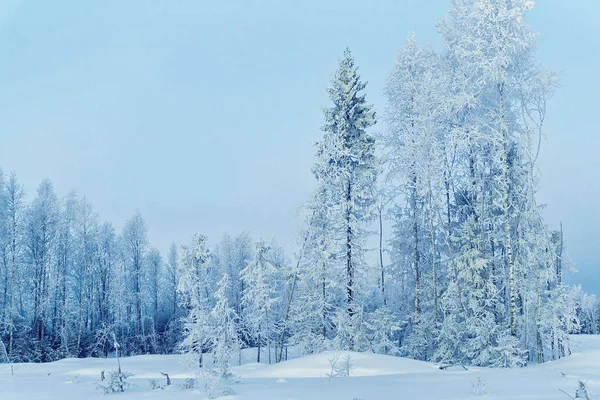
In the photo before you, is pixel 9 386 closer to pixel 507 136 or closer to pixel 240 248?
pixel 507 136

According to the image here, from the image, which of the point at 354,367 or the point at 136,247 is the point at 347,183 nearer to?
the point at 354,367

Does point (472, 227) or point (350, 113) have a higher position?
point (350, 113)

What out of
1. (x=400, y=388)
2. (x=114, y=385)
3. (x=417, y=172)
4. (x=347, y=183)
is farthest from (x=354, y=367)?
(x=347, y=183)

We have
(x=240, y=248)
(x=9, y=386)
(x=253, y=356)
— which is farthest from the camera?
(x=240, y=248)

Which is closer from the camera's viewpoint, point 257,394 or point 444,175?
point 257,394

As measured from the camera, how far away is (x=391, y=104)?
73.2 feet

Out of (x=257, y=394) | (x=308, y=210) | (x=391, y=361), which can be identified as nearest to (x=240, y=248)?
(x=308, y=210)

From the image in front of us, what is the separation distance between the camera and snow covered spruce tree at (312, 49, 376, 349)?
68.5 ft

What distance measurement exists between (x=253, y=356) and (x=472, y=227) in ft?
84.5

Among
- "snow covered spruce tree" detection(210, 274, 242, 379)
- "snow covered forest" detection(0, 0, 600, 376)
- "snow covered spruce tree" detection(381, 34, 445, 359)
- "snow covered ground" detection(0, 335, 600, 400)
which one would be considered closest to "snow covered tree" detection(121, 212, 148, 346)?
"snow covered forest" detection(0, 0, 600, 376)

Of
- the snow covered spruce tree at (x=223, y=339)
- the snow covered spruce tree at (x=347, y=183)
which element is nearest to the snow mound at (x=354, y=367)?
the snow covered spruce tree at (x=223, y=339)

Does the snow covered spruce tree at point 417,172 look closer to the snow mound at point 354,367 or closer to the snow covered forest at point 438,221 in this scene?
the snow covered forest at point 438,221

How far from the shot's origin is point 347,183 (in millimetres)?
21516

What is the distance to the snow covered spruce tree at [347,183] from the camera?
2089 cm
